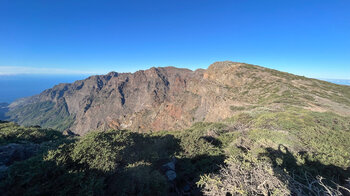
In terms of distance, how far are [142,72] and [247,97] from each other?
148 metres

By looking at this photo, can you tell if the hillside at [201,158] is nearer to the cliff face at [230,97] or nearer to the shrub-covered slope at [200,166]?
the shrub-covered slope at [200,166]

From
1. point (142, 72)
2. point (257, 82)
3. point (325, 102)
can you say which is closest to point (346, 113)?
point (325, 102)

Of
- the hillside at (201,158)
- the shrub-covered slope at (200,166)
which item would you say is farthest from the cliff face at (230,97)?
the shrub-covered slope at (200,166)

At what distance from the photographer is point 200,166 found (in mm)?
10305

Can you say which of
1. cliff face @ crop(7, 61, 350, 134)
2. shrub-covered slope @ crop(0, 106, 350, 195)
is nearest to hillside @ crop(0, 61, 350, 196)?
shrub-covered slope @ crop(0, 106, 350, 195)

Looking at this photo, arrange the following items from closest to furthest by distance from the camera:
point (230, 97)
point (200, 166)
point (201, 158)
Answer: point (200, 166)
point (201, 158)
point (230, 97)

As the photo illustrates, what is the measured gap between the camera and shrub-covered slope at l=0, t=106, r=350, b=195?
490 centimetres

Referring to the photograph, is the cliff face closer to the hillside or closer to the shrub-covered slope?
the hillside

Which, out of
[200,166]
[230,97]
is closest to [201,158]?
[200,166]

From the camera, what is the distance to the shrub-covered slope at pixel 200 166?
4.90 meters

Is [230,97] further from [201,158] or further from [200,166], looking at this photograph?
[200,166]

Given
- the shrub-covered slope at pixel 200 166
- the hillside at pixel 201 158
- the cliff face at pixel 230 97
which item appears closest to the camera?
the shrub-covered slope at pixel 200 166

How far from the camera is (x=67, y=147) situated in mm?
8234

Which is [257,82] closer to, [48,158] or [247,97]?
[247,97]
